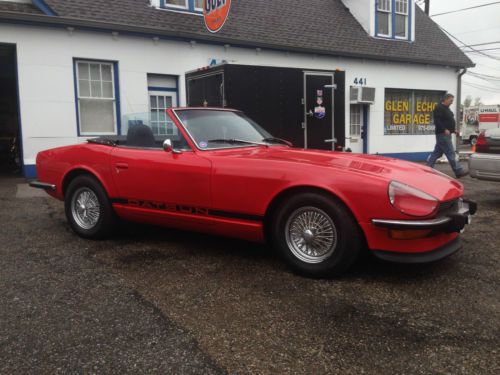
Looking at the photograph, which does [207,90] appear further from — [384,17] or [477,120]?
[477,120]

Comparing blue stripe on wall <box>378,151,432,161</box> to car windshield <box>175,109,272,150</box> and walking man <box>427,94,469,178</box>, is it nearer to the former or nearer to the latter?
walking man <box>427,94,469,178</box>

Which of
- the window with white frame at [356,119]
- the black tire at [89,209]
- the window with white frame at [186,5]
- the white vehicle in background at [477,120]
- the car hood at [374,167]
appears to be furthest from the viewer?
the white vehicle in background at [477,120]

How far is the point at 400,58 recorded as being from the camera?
15.5m

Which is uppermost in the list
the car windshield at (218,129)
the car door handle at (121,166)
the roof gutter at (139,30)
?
the roof gutter at (139,30)

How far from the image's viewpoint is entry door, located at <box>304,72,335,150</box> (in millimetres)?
7992

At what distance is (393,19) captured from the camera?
645 inches

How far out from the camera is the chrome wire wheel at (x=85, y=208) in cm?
491

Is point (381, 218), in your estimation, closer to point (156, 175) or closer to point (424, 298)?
point (424, 298)

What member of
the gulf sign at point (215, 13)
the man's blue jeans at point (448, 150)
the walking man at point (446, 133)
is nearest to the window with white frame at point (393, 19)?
the gulf sign at point (215, 13)

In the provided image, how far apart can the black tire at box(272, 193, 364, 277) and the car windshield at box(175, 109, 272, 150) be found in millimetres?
1077

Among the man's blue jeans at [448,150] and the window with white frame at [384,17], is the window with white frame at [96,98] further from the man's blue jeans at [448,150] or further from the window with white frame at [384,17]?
the window with white frame at [384,17]

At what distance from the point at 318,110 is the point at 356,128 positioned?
26.7 feet

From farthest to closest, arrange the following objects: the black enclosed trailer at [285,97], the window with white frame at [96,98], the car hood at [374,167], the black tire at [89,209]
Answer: the window with white frame at [96,98], the black enclosed trailer at [285,97], the black tire at [89,209], the car hood at [374,167]

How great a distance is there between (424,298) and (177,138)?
102 inches
